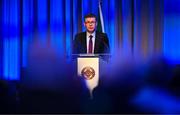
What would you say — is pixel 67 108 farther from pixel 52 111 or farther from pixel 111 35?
pixel 111 35

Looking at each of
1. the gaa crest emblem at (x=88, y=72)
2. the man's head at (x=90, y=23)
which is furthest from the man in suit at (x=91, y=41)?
the gaa crest emblem at (x=88, y=72)

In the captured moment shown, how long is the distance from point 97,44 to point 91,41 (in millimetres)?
80

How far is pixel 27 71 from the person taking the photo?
169 inches

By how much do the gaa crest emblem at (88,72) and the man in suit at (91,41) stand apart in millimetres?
203

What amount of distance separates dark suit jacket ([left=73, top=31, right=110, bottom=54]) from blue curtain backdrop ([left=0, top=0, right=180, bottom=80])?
75 mm

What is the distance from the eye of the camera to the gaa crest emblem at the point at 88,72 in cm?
414

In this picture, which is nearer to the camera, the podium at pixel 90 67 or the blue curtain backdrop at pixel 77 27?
the podium at pixel 90 67

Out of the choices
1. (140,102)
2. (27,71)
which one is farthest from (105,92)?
(27,71)

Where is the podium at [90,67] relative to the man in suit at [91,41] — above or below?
below

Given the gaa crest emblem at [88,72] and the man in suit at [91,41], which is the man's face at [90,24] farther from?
the gaa crest emblem at [88,72]

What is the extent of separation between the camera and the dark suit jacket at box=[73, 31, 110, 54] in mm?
4211

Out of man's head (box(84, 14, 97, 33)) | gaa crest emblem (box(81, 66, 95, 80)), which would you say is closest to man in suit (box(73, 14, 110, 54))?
man's head (box(84, 14, 97, 33))

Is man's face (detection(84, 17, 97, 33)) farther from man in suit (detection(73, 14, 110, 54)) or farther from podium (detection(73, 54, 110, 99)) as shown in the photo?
podium (detection(73, 54, 110, 99))

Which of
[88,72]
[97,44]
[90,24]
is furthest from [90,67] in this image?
[90,24]
